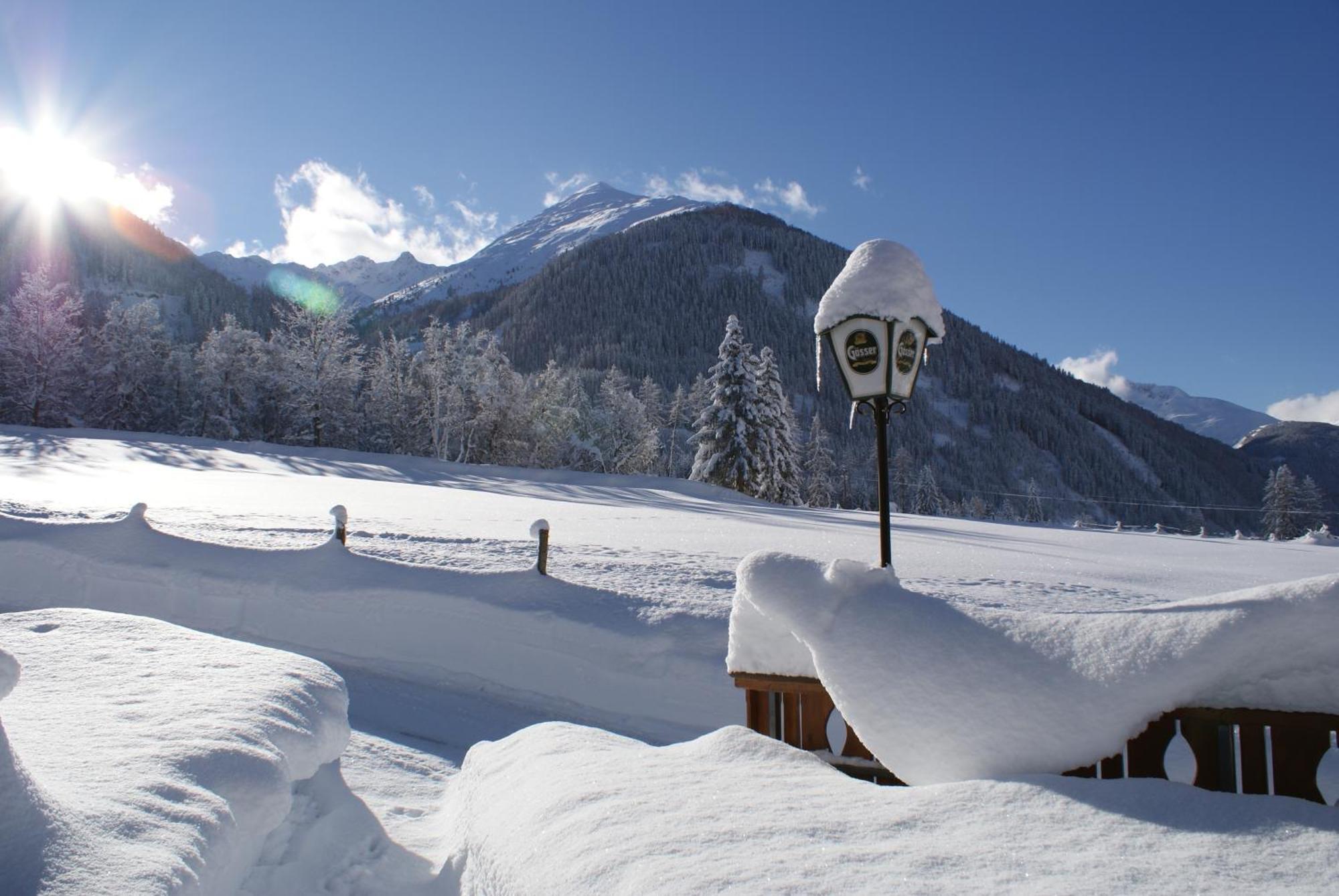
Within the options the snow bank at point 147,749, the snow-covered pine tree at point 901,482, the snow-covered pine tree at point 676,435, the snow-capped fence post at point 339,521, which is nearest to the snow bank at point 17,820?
the snow bank at point 147,749

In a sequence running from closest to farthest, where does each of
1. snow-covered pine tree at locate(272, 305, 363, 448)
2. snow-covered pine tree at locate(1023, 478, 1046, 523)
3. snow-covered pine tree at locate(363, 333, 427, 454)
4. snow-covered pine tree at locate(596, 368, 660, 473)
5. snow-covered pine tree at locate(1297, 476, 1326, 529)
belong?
1. snow-covered pine tree at locate(272, 305, 363, 448)
2. snow-covered pine tree at locate(363, 333, 427, 454)
3. snow-covered pine tree at locate(596, 368, 660, 473)
4. snow-covered pine tree at locate(1297, 476, 1326, 529)
5. snow-covered pine tree at locate(1023, 478, 1046, 523)

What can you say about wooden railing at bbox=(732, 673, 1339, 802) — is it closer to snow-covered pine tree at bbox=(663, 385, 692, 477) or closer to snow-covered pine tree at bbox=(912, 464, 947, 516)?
snow-covered pine tree at bbox=(663, 385, 692, 477)

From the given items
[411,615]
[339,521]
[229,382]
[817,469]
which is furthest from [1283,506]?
[229,382]

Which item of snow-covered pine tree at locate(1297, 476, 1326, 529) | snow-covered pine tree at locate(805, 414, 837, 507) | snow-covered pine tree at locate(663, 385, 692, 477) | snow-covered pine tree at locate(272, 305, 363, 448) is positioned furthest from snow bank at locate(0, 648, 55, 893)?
snow-covered pine tree at locate(1297, 476, 1326, 529)

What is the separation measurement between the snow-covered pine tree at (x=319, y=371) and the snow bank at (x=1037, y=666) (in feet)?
120

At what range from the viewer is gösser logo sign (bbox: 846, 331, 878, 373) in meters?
4.73

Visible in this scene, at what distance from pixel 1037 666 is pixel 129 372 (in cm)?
4580

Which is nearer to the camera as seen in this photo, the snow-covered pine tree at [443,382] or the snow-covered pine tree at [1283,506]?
the snow-covered pine tree at [443,382]

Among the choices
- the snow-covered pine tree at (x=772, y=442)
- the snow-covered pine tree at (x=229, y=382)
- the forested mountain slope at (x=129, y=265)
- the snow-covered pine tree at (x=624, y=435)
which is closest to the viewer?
the snow-covered pine tree at (x=772, y=442)

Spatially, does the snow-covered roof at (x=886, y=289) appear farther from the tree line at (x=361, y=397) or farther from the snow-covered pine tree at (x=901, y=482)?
the snow-covered pine tree at (x=901, y=482)

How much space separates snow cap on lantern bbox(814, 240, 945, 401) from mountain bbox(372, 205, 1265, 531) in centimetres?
8296

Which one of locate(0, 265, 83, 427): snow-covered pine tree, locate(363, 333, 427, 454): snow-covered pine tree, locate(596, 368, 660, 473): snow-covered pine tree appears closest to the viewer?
locate(0, 265, 83, 427): snow-covered pine tree

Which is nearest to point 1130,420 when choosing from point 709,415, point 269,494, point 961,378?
point 961,378

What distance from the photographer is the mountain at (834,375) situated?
114m
